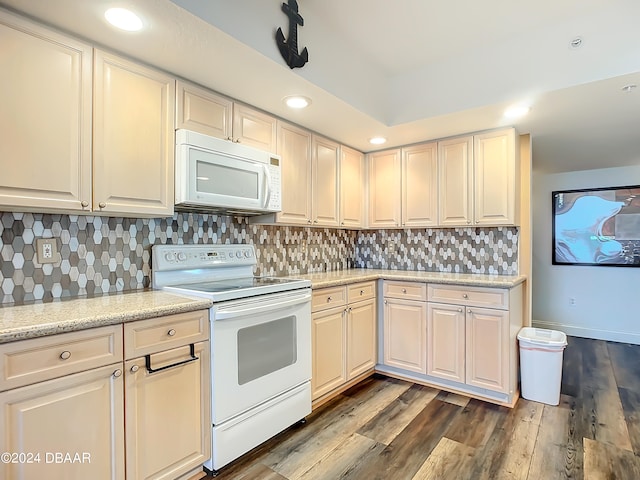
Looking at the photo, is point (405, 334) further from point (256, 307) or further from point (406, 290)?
point (256, 307)

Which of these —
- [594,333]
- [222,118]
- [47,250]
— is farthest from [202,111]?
[594,333]

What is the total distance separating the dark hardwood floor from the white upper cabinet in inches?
74.9

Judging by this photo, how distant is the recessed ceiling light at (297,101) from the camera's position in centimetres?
229

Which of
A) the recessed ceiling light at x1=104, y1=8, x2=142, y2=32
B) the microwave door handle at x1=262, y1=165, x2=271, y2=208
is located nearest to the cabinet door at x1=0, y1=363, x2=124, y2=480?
the microwave door handle at x1=262, y1=165, x2=271, y2=208

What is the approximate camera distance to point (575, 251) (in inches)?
181

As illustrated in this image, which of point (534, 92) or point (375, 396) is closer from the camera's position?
point (534, 92)

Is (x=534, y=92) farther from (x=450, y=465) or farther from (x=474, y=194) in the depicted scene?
(x=450, y=465)

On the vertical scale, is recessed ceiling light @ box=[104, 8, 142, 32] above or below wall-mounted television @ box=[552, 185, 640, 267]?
above

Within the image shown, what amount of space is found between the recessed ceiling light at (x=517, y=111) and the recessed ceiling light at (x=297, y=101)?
1410 millimetres

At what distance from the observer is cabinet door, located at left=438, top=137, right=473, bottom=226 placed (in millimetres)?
3047

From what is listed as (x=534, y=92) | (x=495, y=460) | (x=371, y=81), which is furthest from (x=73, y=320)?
(x=534, y=92)

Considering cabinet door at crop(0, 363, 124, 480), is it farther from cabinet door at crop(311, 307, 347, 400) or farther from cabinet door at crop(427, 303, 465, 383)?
cabinet door at crop(427, 303, 465, 383)

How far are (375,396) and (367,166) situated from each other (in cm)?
217

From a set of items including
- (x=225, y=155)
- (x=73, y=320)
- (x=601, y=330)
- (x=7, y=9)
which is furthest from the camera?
(x=601, y=330)
